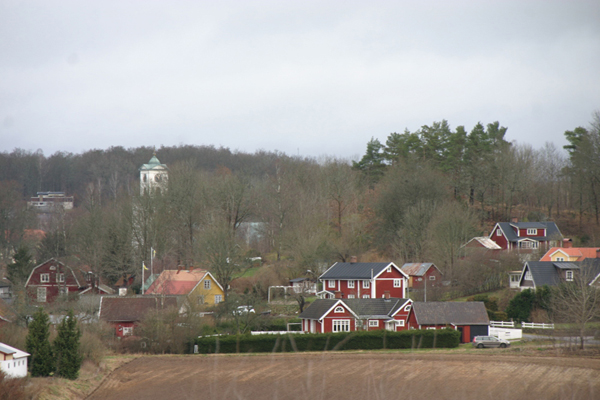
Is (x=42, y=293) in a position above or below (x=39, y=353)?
below

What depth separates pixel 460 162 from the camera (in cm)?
7006

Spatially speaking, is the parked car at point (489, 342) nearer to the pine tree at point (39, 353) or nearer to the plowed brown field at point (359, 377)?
the plowed brown field at point (359, 377)

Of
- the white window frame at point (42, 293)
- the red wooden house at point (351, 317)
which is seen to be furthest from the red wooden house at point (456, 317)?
the white window frame at point (42, 293)

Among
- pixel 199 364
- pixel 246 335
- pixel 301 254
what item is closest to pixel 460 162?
pixel 301 254

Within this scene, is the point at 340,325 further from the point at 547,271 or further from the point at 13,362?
the point at 13,362

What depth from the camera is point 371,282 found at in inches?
1925

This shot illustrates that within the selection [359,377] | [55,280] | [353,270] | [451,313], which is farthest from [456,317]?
[55,280]

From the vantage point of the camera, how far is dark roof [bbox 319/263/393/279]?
49062 mm

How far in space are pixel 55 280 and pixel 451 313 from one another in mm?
39023

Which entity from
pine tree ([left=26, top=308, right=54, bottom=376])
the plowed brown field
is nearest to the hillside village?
pine tree ([left=26, top=308, right=54, bottom=376])

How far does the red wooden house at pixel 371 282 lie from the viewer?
48938mm

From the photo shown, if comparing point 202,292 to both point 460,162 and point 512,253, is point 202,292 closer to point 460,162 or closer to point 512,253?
point 512,253

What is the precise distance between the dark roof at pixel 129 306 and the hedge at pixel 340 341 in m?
6.14

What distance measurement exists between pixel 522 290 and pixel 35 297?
138 feet
